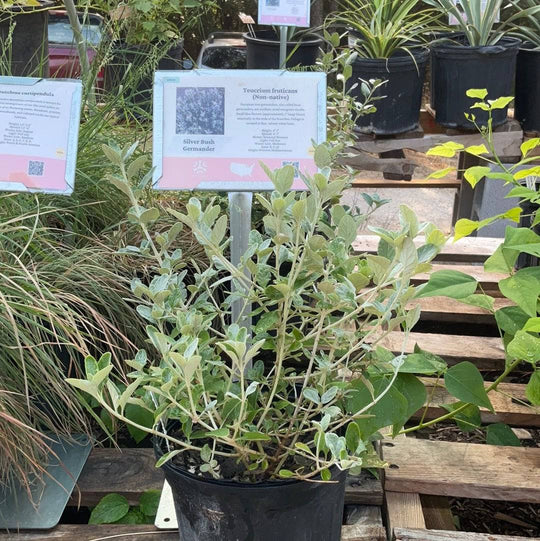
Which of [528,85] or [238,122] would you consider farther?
[528,85]

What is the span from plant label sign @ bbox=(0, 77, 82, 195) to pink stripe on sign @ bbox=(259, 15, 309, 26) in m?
0.70

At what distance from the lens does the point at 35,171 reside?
1510mm

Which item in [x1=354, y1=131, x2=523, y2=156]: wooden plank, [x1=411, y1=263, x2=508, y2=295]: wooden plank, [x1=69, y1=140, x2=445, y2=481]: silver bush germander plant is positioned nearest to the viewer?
[x1=69, y1=140, x2=445, y2=481]: silver bush germander plant

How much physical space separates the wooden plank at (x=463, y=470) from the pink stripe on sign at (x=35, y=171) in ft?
2.82

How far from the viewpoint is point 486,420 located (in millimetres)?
1609

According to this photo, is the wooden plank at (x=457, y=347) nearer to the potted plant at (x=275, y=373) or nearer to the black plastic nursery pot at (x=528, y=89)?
the potted plant at (x=275, y=373)

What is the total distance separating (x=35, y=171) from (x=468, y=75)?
2042 mm

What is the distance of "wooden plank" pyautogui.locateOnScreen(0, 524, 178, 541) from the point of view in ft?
4.27

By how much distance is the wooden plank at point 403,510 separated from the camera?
131cm

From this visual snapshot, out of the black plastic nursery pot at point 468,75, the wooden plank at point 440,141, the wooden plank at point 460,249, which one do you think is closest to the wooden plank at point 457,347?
the wooden plank at point 460,249

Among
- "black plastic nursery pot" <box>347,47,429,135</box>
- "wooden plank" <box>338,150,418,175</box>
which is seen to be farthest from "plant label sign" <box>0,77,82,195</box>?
"wooden plank" <box>338,150,418,175</box>

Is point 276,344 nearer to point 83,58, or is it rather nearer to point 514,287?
point 514,287

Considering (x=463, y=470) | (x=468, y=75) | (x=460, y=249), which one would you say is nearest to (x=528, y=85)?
(x=468, y=75)

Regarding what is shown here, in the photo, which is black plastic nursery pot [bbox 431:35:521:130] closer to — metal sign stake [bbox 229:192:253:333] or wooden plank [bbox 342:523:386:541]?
metal sign stake [bbox 229:192:253:333]
